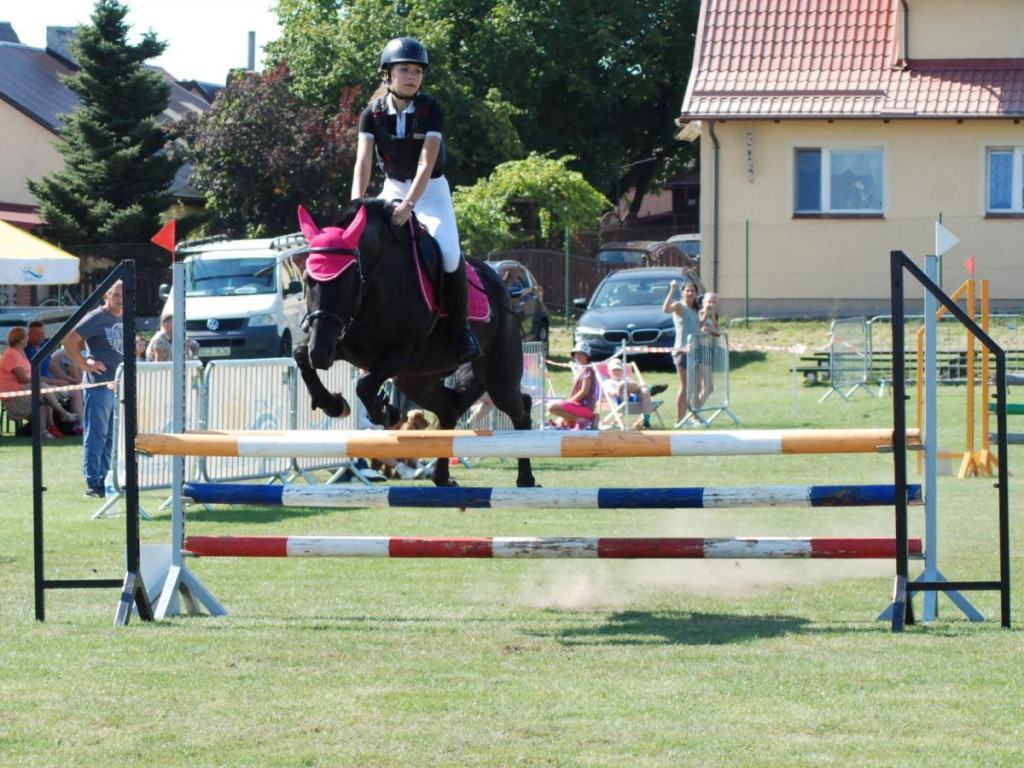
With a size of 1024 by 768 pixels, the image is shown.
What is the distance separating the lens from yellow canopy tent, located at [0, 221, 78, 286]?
1498 cm

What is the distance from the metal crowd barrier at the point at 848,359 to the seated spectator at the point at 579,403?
5793 mm

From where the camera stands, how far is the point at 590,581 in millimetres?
9234

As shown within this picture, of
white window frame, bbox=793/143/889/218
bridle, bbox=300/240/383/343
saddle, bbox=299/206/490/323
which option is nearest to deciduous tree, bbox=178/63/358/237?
white window frame, bbox=793/143/889/218

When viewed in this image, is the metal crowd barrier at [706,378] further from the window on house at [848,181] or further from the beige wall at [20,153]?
the beige wall at [20,153]

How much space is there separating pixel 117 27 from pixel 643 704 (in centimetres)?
3793

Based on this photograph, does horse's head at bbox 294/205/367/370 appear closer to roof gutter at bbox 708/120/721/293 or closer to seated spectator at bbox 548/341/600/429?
seated spectator at bbox 548/341/600/429

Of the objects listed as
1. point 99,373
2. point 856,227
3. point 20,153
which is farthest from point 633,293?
point 20,153

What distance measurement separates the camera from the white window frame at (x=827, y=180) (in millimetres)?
32219

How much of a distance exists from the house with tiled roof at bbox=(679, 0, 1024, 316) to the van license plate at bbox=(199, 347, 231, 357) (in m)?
11.0

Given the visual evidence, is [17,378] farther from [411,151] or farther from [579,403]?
[411,151]

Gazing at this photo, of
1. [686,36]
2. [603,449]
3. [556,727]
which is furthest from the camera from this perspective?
[686,36]

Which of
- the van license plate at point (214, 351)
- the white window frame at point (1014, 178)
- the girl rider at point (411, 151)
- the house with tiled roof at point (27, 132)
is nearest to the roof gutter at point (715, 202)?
the white window frame at point (1014, 178)

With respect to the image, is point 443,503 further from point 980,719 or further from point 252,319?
point 252,319

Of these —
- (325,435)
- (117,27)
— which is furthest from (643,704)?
(117,27)
